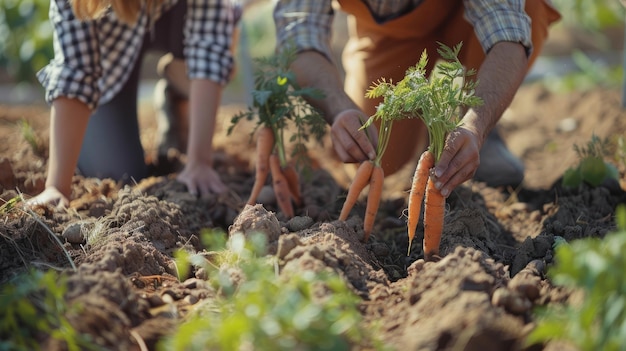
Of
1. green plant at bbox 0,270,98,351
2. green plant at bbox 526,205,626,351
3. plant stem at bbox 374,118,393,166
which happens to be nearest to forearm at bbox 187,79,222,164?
plant stem at bbox 374,118,393,166

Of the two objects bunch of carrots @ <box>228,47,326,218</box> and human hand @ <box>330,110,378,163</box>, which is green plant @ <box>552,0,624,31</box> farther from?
human hand @ <box>330,110,378,163</box>

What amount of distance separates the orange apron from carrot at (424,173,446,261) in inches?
24.6

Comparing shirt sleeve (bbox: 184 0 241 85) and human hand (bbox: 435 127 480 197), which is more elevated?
shirt sleeve (bbox: 184 0 241 85)

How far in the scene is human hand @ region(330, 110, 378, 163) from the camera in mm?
2424

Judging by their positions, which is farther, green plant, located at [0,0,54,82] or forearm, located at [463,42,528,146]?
green plant, located at [0,0,54,82]

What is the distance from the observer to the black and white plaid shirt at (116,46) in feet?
10.0

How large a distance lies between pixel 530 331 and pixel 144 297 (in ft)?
3.21

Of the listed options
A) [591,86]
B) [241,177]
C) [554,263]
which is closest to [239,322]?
[554,263]

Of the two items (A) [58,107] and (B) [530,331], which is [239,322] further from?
(A) [58,107]

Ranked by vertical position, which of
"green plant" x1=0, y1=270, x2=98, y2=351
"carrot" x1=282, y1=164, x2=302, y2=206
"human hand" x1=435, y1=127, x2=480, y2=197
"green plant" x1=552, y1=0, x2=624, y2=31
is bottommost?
"green plant" x1=0, y1=270, x2=98, y2=351

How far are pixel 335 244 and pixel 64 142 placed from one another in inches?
52.2

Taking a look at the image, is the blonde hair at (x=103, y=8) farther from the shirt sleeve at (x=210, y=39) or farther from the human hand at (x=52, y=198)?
the human hand at (x=52, y=198)

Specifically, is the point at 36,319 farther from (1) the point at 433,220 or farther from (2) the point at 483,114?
(2) the point at 483,114

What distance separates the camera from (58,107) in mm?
2977
